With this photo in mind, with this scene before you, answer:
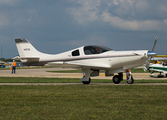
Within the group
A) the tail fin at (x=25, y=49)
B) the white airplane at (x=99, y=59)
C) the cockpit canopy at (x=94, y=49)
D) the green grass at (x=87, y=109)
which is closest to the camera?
the green grass at (x=87, y=109)

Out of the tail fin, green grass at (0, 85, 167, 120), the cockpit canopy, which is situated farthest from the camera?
the tail fin

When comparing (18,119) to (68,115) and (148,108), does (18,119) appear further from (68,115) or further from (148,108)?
(148,108)

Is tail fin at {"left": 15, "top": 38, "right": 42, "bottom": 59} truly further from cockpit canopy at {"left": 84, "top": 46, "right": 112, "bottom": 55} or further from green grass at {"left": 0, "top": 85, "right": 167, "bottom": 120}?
green grass at {"left": 0, "top": 85, "right": 167, "bottom": 120}

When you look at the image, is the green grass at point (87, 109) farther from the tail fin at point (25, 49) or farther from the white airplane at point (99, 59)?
the tail fin at point (25, 49)

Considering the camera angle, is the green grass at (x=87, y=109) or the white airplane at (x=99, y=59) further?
the white airplane at (x=99, y=59)

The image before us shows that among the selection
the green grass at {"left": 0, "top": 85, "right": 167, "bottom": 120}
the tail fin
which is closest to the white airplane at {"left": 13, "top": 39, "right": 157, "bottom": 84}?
the tail fin

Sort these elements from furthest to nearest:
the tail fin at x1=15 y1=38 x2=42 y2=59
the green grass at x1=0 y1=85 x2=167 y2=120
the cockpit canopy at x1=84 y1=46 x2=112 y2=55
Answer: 1. the tail fin at x1=15 y1=38 x2=42 y2=59
2. the cockpit canopy at x1=84 y1=46 x2=112 y2=55
3. the green grass at x1=0 y1=85 x2=167 y2=120

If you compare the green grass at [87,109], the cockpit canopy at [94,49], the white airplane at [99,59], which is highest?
the cockpit canopy at [94,49]

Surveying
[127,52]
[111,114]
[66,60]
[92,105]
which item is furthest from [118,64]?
[111,114]

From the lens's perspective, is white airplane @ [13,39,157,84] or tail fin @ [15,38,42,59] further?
tail fin @ [15,38,42,59]

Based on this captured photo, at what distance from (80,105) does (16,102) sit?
247cm

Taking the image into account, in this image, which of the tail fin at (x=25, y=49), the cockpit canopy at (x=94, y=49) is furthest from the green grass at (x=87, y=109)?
the tail fin at (x=25, y=49)

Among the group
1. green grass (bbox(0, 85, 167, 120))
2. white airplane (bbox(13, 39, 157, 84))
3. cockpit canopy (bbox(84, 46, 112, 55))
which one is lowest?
green grass (bbox(0, 85, 167, 120))

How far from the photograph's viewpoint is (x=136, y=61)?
637 inches
